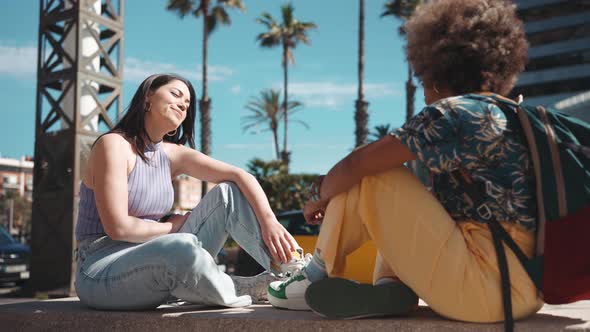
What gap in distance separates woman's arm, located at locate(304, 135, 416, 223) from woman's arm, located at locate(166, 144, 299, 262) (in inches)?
A: 28.2

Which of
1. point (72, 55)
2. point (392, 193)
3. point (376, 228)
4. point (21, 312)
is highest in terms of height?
point (72, 55)

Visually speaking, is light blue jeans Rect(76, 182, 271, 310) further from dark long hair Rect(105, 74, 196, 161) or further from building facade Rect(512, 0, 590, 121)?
building facade Rect(512, 0, 590, 121)

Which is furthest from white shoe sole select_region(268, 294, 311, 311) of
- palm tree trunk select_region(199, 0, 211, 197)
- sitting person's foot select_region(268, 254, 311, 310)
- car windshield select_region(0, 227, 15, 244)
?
palm tree trunk select_region(199, 0, 211, 197)

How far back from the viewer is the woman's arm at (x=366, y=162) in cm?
196

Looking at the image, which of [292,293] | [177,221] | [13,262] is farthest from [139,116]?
[13,262]

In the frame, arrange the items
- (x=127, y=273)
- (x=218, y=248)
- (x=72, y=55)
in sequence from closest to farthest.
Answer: (x=127, y=273), (x=218, y=248), (x=72, y=55)

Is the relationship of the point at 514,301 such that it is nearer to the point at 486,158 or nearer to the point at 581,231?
the point at 581,231

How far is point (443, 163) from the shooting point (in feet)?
6.27


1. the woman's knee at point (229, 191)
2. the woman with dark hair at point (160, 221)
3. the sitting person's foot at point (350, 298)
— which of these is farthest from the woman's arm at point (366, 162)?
the woman's knee at point (229, 191)

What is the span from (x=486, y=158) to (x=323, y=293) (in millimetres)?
742

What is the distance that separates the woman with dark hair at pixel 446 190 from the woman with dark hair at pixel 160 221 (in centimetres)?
59

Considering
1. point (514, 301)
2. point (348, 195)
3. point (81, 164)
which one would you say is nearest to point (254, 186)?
point (348, 195)

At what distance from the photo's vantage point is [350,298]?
2.08m

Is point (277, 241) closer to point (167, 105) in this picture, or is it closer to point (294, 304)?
point (294, 304)
